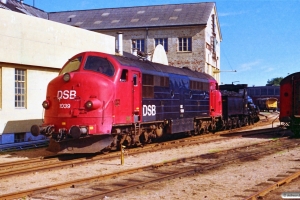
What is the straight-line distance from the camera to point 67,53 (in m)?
21.1

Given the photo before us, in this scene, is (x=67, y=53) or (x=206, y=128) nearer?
(x=67, y=53)

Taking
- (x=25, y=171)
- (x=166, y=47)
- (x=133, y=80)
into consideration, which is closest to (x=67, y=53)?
(x=133, y=80)

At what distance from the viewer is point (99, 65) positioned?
14.3m

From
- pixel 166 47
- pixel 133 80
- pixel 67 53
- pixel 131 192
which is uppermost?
pixel 166 47

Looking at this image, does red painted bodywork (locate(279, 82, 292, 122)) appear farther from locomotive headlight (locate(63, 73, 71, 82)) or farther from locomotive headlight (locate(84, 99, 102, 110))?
locomotive headlight (locate(63, 73, 71, 82))

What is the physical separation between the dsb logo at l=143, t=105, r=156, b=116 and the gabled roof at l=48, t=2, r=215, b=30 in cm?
3098

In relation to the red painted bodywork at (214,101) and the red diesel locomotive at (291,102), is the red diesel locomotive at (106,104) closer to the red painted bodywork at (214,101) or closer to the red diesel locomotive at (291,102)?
the red painted bodywork at (214,101)

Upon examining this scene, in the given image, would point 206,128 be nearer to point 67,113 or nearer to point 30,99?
point 30,99

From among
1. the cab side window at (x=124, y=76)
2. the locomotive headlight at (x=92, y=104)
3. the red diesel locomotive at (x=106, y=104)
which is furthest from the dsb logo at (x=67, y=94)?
the cab side window at (x=124, y=76)

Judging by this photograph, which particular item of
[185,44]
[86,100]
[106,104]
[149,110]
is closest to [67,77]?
[86,100]

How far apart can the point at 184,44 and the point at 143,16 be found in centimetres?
676

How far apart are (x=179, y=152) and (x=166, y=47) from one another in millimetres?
32974

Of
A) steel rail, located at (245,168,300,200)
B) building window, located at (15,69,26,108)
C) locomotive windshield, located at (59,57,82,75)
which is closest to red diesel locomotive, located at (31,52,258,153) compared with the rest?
locomotive windshield, located at (59,57,82,75)

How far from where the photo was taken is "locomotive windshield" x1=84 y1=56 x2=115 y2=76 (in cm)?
1411
